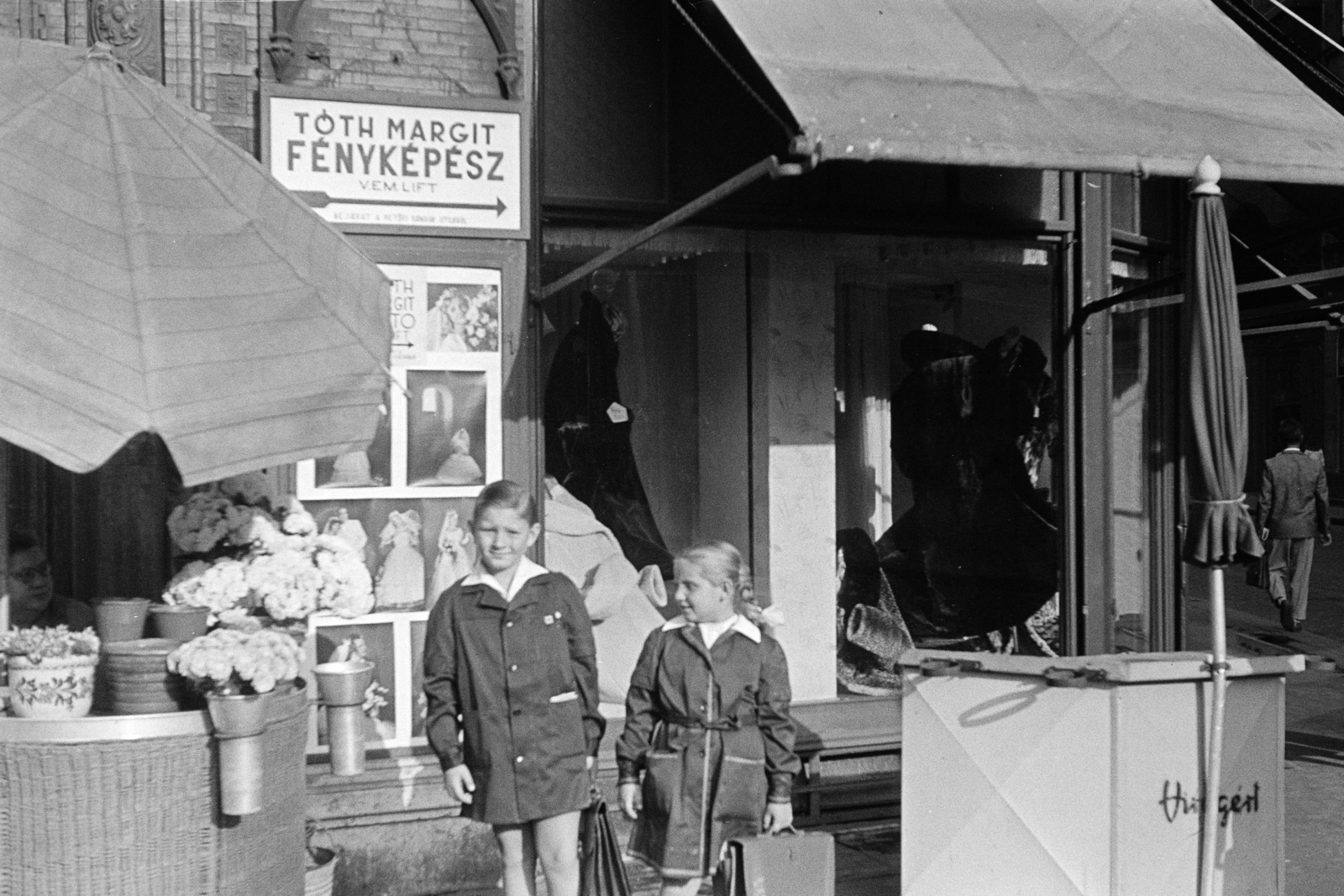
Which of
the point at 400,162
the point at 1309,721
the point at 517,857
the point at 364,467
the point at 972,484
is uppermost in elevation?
the point at 400,162

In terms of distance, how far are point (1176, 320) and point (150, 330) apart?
6384 millimetres

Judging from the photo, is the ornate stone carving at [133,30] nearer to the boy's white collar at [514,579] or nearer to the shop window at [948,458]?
the boy's white collar at [514,579]

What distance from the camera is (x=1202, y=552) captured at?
498 cm

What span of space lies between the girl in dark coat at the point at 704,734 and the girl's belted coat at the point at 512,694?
19 cm

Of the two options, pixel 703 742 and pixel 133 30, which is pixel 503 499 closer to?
pixel 703 742

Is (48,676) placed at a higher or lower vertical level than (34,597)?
lower

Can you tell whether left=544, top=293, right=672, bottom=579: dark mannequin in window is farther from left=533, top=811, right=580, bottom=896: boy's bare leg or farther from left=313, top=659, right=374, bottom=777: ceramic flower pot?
left=533, top=811, right=580, bottom=896: boy's bare leg

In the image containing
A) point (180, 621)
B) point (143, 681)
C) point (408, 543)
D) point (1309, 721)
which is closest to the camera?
point (143, 681)

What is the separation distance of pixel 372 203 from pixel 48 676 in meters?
2.68

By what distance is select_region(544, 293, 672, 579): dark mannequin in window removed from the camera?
7.03 m

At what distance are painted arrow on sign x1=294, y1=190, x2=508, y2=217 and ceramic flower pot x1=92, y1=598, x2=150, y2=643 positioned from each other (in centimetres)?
214

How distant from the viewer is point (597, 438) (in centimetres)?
718

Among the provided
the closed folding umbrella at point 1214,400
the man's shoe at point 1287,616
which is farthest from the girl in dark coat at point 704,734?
the man's shoe at point 1287,616

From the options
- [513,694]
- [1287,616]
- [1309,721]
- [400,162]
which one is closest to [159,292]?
[513,694]
